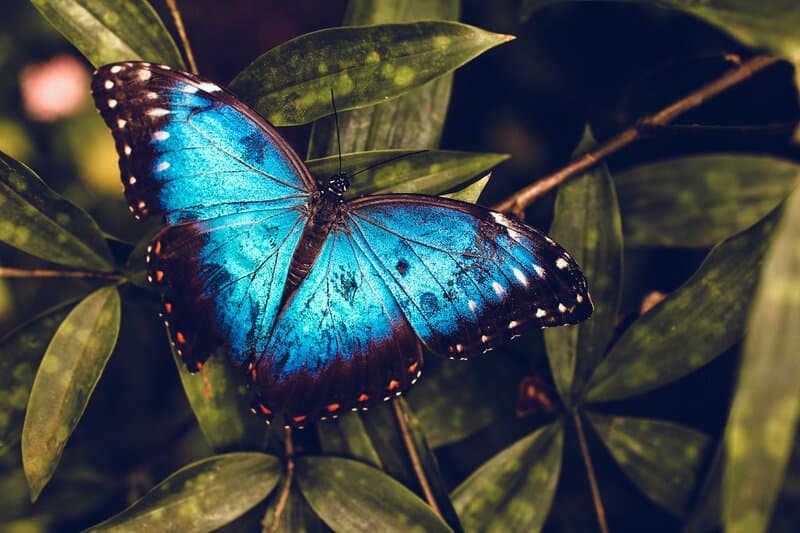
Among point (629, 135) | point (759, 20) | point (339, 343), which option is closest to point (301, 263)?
point (339, 343)

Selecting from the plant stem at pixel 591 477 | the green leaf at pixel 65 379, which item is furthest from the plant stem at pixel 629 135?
the green leaf at pixel 65 379

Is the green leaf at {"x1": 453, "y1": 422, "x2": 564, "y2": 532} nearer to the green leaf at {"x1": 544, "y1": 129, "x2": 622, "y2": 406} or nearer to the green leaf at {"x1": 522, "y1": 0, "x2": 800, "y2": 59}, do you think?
the green leaf at {"x1": 544, "y1": 129, "x2": 622, "y2": 406}

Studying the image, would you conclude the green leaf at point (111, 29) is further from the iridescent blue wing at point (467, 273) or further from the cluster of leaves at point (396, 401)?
the iridescent blue wing at point (467, 273)

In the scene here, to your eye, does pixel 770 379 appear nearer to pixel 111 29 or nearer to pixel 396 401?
pixel 396 401

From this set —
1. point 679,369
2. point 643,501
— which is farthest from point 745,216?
point 643,501

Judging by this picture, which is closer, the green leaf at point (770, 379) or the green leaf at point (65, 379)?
the green leaf at point (770, 379)

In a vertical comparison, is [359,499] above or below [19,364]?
below

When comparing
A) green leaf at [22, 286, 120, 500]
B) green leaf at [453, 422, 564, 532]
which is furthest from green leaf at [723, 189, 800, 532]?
green leaf at [22, 286, 120, 500]
